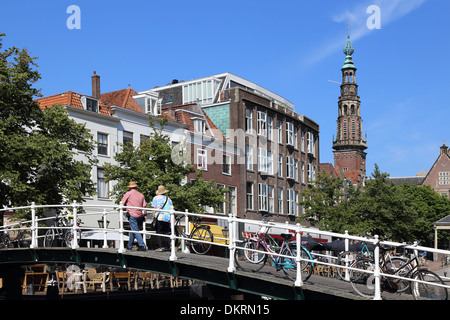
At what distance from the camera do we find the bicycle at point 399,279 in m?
11.9

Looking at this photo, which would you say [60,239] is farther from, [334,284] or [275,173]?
[275,173]

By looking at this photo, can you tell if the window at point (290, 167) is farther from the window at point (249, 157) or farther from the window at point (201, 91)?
the window at point (201, 91)

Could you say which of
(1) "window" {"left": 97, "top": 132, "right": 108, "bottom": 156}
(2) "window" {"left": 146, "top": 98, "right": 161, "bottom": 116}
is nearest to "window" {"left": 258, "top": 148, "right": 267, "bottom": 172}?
(2) "window" {"left": 146, "top": 98, "right": 161, "bottom": 116}

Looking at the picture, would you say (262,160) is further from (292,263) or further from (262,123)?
(292,263)

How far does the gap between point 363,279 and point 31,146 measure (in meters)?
18.0

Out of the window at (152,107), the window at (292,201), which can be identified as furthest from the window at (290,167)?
the window at (152,107)

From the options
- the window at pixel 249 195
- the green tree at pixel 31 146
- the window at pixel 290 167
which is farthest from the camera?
the window at pixel 290 167

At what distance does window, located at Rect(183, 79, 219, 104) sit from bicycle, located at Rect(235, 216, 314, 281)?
44742 mm

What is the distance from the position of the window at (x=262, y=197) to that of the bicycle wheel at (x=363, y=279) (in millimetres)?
40916

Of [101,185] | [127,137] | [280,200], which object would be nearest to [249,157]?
[280,200]

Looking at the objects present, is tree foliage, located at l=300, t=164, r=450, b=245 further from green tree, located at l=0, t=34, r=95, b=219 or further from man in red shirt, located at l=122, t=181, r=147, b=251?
man in red shirt, located at l=122, t=181, r=147, b=251

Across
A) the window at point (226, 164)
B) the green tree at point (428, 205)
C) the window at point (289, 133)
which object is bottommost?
the green tree at point (428, 205)

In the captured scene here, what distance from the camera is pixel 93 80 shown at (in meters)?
46.1
